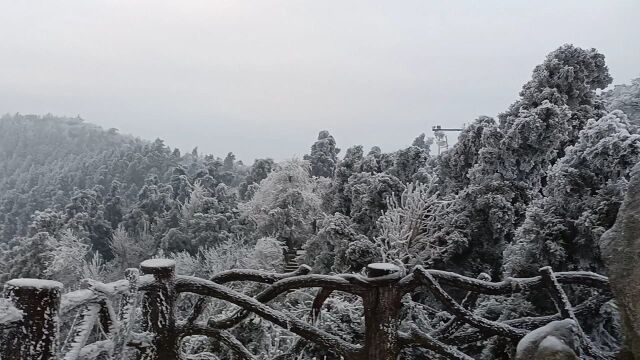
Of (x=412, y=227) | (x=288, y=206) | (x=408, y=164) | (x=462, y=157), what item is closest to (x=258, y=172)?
(x=288, y=206)

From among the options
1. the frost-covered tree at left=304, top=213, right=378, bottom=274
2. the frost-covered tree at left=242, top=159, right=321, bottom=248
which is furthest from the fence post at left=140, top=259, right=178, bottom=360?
the frost-covered tree at left=242, top=159, right=321, bottom=248

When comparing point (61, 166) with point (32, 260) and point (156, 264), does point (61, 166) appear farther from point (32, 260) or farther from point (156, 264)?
point (156, 264)

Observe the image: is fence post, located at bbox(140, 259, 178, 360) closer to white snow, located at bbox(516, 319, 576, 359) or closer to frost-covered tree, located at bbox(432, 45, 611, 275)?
white snow, located at bbox(516, 319, 576, 359)

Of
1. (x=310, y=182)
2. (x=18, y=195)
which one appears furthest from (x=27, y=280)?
(x=18, y=195)

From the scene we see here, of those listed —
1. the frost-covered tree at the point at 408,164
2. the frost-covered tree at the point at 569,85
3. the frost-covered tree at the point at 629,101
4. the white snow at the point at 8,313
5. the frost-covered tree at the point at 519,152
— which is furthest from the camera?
the frost-covered tree at the point at 408,164

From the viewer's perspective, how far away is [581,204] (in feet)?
20.9

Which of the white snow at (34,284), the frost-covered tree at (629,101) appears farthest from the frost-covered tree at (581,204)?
the white snow at (34,284)

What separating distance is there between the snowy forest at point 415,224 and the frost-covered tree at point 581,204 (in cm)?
2

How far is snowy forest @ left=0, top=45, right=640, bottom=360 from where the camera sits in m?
2.32

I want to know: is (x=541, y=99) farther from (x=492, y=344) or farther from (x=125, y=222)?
(x=125, y=222)

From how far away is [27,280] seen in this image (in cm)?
142

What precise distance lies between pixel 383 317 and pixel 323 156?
61.1 feet

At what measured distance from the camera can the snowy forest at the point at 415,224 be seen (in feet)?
7.62

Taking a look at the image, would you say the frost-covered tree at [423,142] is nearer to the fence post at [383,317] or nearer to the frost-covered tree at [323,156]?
the frost-covered tree at [323,156]
